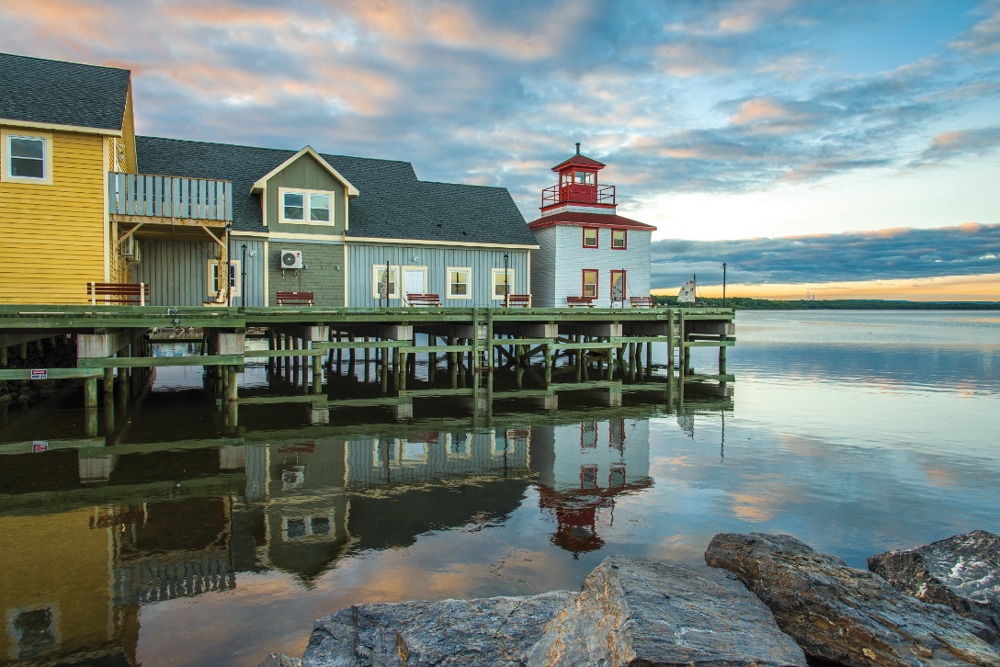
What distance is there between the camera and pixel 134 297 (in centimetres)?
2342

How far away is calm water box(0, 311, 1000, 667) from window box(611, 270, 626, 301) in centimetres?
1237

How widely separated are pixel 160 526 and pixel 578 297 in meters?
25.0

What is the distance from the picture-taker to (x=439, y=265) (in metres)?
30.2

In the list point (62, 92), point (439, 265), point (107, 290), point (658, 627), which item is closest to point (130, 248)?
point (107, 290)

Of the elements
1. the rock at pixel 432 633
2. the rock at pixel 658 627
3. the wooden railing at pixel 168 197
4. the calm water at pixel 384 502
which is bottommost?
the calm water at pixel 384 502

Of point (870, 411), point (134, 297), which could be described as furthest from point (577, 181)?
point (134, 297)

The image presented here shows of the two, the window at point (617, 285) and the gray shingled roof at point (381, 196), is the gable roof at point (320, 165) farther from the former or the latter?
the window at point (617, 285)

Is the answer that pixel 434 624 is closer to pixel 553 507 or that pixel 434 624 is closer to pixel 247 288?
pixel 553 507

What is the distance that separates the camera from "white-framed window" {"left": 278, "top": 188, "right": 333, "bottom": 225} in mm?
26781

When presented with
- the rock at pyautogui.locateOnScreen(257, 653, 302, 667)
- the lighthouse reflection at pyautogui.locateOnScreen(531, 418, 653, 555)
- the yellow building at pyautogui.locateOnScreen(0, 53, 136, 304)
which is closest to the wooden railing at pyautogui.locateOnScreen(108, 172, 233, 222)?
the yellow building at pyautogui.locateOnScreen(0, 53, 136, 304)

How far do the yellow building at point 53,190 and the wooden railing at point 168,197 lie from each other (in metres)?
0.38

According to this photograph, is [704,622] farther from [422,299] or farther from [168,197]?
[422,299]

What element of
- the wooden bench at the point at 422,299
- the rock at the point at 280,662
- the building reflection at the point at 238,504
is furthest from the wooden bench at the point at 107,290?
the rock at the point at 280,662

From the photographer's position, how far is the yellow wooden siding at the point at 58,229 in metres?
18.7
